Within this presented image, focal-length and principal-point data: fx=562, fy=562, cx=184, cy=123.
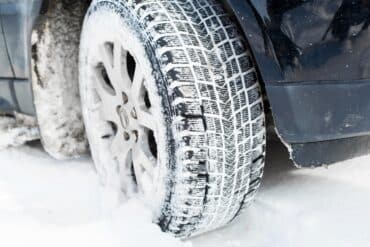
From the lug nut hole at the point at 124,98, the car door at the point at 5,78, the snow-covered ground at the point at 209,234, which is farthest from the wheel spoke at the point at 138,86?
the car door at the point at 5,78

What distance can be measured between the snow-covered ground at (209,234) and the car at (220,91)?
0.10 metres

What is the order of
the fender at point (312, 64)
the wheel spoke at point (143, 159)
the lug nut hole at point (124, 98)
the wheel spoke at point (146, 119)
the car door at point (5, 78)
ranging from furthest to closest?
the car door at point (5, 78), the lug nut hole at point (124, 98), the wheel spoke at point (143, 159), the wheel spoke at point (146, 119), the fender at point (312, 64)

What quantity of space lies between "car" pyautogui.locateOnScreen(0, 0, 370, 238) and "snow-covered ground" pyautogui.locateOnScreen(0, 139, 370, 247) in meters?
0.10

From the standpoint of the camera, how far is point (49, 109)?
2254 mm

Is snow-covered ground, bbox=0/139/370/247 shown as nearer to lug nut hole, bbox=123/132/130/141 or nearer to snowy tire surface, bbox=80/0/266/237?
snowy tire surface, bbox=80/0/266/237

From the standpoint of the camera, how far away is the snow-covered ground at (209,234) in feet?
5.74

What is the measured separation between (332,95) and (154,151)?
2.22ft

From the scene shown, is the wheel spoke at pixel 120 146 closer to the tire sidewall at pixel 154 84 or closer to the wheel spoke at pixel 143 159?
the wheel spoke at pixel 143 159

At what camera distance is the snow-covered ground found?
5.74ft

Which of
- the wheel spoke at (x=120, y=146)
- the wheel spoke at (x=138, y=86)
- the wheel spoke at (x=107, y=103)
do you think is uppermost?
the wheel spoke at (x=138, y=86)

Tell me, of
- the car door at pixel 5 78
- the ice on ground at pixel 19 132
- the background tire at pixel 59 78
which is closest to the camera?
the background tire at pixel 59 78

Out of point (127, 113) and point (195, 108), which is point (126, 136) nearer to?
point (127, 113)

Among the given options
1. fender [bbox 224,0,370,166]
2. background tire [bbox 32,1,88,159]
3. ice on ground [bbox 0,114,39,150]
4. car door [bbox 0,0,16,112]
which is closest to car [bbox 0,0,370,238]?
fender [bbox 224,0,370,166]

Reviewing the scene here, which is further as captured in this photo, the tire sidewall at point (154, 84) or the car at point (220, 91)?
the tire sidewall at point (154, 84)
